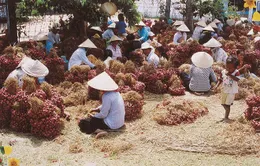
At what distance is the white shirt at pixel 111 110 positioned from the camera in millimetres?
6188

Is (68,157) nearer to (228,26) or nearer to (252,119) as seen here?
(252,119)

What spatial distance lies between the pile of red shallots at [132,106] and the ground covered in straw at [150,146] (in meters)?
0.32

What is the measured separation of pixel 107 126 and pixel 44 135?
1.04 m

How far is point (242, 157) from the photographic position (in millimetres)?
5586

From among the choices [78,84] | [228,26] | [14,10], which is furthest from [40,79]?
[228,26]

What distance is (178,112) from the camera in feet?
22.4

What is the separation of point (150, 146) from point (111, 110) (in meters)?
0.91

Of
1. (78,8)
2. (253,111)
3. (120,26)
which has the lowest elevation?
(253,111)

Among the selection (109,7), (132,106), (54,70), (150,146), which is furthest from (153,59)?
(150,146)

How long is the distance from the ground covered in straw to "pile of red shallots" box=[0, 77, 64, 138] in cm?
16

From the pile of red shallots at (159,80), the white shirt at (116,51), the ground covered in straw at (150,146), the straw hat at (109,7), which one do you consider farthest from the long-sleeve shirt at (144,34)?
the ground covered in straw at (150,146)

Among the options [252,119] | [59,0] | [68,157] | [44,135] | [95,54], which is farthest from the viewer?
[59,0]

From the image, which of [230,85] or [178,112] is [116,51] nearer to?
[178,112]

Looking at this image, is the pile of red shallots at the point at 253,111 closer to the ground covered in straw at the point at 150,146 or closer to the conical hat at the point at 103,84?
the ground covered in straw at the point at 150,146
